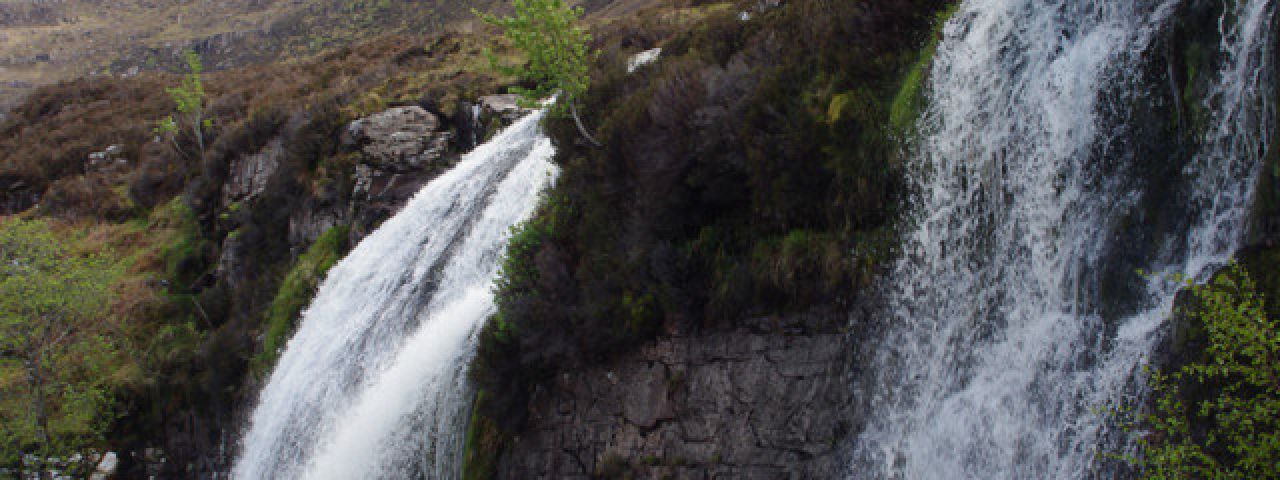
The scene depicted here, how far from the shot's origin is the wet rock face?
6863 millimetres

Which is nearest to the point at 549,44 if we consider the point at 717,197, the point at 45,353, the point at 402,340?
the point at 717,197

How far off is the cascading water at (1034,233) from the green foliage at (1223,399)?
25 centimetres

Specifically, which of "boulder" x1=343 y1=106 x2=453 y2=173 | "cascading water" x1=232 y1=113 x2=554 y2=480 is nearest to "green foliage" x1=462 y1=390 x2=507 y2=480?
"cascading water" x1=232 y1=113 x2=554 y2=480

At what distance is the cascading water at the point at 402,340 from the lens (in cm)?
986

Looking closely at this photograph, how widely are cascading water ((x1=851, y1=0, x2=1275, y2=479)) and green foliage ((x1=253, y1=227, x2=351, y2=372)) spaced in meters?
14.0

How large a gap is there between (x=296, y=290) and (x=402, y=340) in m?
7.64

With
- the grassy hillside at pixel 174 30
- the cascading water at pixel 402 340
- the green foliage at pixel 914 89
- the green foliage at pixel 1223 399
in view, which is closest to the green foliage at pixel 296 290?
the cascading water at pixel 402 340

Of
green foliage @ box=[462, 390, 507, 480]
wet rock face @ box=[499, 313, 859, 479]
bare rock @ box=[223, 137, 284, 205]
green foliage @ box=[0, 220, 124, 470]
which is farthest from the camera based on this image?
bare rock @ box=[223, 137, 284, 205]

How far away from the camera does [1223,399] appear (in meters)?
4.09

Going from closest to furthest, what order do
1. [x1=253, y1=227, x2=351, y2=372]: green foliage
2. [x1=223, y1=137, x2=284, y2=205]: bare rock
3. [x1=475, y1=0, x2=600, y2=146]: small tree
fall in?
1. [x1=475, y1=0, x2=600, y2=146]: small tree
2. [x1=253, y1=227, x2=351, y2=372]: green foliage
3. [x1=223, y1=137, x2=284, y2=205]: bare rock

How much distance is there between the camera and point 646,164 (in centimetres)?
879

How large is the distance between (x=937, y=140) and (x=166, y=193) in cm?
3066

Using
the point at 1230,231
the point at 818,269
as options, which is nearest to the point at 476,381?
the point at 818,269

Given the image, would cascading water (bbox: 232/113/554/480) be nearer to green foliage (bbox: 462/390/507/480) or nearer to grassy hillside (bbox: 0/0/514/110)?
green foliage (bbox: 462/390/507/480)
